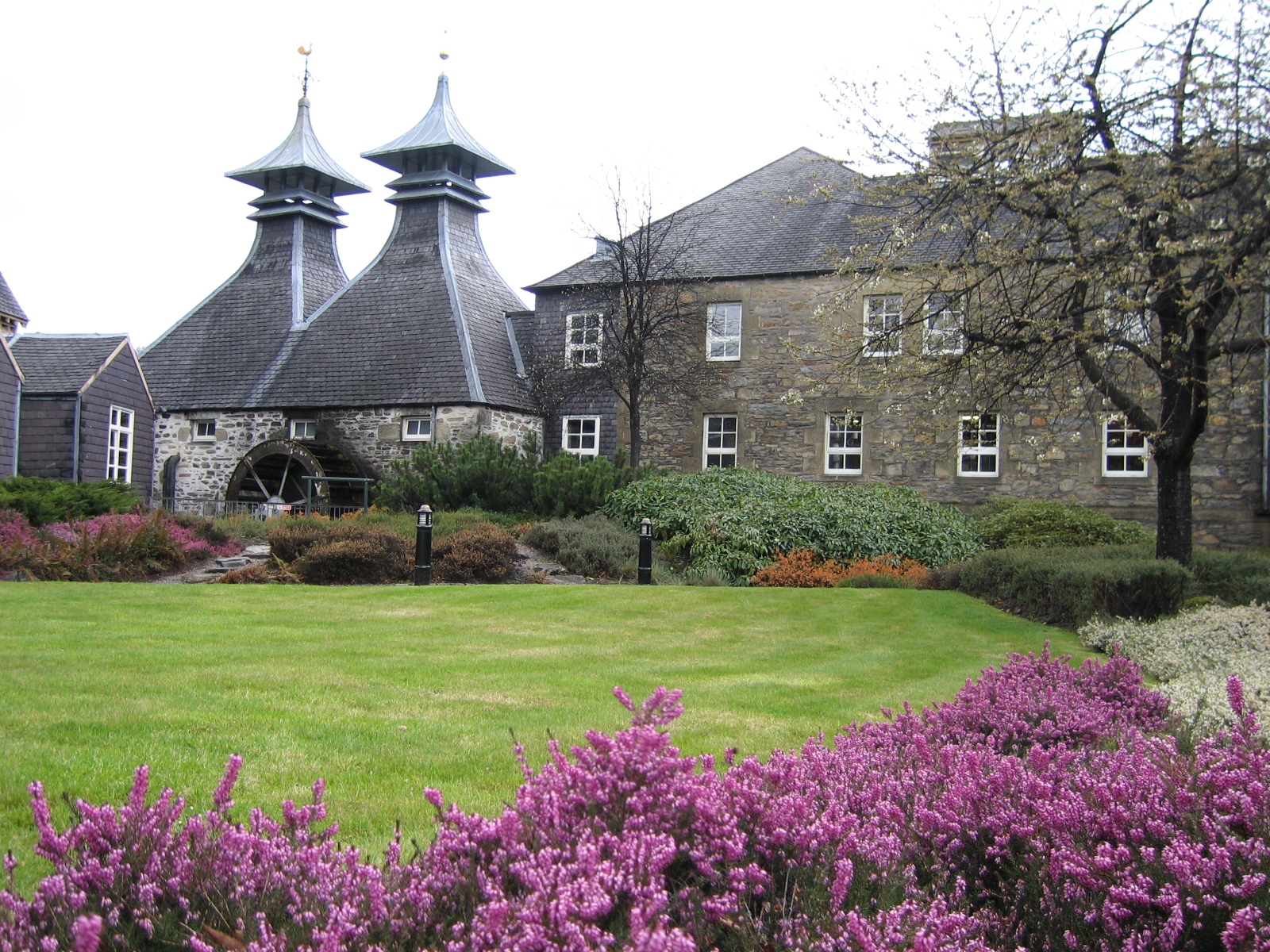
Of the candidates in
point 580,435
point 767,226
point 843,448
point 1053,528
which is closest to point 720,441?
point 843,448

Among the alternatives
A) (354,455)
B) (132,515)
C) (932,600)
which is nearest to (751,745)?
(932,600)

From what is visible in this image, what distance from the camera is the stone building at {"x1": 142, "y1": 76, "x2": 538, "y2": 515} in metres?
24.4

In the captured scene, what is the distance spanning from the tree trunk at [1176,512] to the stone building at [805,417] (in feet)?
24.4

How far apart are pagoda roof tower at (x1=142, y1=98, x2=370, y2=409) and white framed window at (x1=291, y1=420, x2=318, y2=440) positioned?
179 cm

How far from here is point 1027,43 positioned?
1140 centimetres

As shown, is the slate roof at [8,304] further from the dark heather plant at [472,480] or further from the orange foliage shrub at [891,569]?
the orange foliage shrub at [891,569]

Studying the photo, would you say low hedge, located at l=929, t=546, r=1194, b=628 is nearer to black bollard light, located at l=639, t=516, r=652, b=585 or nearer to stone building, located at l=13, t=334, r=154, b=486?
black bollard light, located at l=639, t=516, r=652, b=585

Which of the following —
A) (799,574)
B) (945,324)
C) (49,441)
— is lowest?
(799,574)

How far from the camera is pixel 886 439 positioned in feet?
68.9

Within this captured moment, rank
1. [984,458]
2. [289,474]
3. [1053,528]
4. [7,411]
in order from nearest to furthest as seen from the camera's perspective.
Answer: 1. [1053,528]
2. [7,411]
3. [984,458]
4. [289,474]

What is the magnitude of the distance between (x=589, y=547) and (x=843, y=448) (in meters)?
9.15

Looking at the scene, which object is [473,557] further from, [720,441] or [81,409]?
[81,409]

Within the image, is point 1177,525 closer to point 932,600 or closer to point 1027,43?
point 932,600

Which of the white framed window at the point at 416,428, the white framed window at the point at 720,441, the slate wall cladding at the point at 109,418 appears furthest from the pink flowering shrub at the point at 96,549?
the white framed window at the point at 720,441
